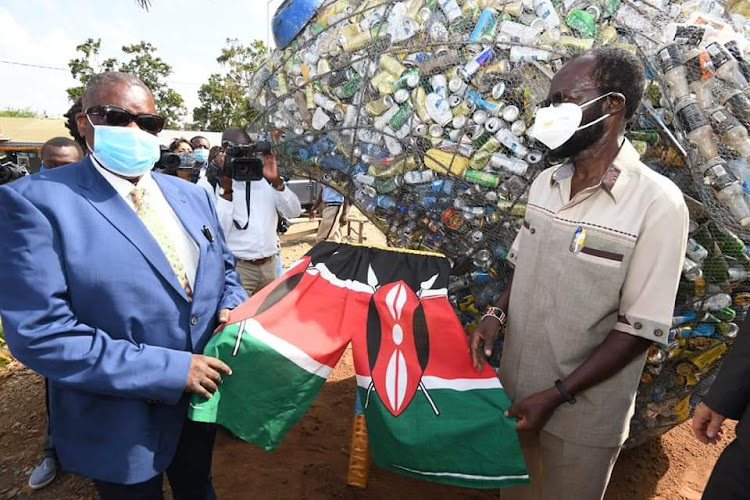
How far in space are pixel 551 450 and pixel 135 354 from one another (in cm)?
176

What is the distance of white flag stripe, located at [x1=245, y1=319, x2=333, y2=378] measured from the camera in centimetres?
186

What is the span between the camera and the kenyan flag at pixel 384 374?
1725 mm

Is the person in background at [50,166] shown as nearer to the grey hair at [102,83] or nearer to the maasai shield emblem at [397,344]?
the grey hair at [102,83]

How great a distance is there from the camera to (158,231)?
1.76 m

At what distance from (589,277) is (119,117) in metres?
1.94

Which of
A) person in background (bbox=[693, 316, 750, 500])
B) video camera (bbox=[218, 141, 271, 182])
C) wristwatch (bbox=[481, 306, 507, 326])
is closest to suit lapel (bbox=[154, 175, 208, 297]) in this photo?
video camera (bbox=[218, 141, 271, 182])

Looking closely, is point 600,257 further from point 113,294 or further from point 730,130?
point 113,294

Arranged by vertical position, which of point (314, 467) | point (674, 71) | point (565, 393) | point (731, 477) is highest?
point (674, 71)

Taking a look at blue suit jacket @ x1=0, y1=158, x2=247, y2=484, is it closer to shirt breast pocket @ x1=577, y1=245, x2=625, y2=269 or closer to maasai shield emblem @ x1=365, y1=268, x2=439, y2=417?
maasai shield emblem @ x1=365, y1=268, x2=439, y2=417

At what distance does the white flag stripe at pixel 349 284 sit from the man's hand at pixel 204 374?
631 millimetres

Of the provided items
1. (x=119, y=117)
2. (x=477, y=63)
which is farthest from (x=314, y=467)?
(x=477, y=63)

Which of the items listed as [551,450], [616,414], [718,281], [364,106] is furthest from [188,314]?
[718,281]

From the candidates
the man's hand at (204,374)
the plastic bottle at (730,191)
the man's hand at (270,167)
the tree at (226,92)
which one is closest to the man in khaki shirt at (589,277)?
the plastic bottle at (730,191)

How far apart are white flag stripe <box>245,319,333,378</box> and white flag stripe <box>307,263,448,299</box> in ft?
1.29
